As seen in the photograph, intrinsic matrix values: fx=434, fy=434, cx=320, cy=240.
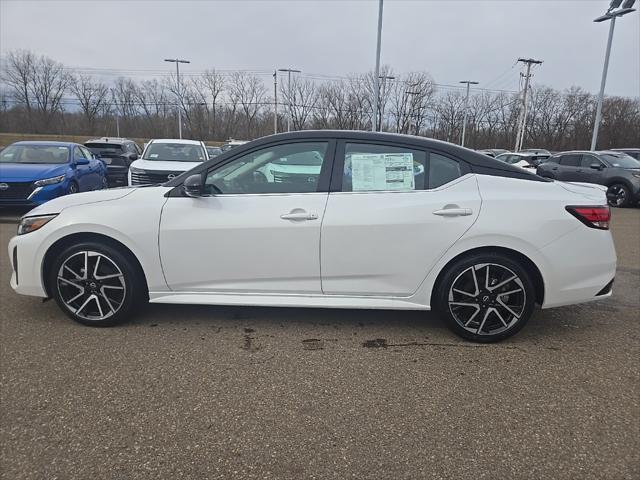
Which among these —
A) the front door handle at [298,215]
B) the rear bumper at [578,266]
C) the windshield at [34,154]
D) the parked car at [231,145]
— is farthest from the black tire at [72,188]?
the rear bumper at [578,266]

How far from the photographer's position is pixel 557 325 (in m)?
3.77

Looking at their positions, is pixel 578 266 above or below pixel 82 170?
below

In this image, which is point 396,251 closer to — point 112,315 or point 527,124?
point 112,315

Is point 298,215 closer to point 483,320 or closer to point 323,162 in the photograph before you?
point 323,162

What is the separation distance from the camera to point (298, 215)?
10.7 feet

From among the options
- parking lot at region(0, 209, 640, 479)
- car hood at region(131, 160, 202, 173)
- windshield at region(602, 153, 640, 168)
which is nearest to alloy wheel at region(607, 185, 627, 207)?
windshield at region(602, 153, 640, 168)

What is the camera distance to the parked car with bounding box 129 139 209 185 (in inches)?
373

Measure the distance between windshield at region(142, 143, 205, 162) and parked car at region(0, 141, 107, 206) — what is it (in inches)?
56.2

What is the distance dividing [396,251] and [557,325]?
171cm

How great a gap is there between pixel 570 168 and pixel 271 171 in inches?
556

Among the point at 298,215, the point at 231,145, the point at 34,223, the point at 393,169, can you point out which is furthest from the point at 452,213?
the point at 231,145

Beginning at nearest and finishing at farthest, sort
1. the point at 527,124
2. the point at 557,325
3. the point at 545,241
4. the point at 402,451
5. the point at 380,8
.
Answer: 1. the point at 402,451
2. the point at 545,241
3. the point at 557,325
4. the point at 380,8
5. the point at 527,124

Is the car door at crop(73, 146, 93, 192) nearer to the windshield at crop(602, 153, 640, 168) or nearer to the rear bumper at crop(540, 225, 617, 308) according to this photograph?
the rear bumper at crop(540, 225, 617, 308)

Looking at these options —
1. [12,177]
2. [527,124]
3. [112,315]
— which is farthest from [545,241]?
[527,124]
